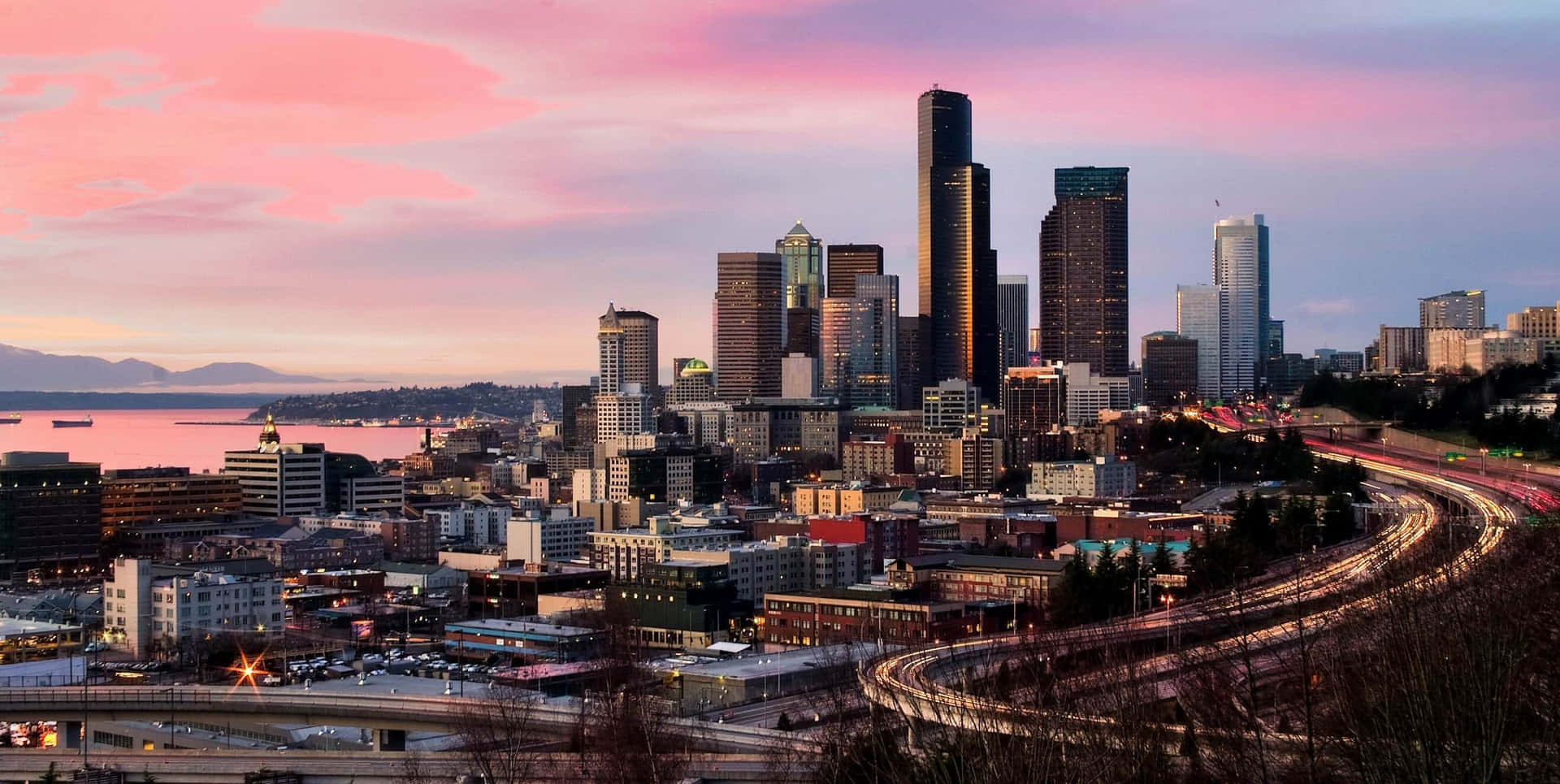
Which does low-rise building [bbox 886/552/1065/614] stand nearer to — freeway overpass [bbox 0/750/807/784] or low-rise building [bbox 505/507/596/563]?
low-rise building [bbox 505/507/596/563]

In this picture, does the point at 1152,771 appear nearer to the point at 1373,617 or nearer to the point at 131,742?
the point at 1373,617

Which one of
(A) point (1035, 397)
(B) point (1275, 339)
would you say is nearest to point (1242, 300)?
(B) point (1275, 339)

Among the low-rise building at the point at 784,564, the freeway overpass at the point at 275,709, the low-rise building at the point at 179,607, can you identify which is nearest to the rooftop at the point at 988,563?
the low-rise building at the point at 784,564

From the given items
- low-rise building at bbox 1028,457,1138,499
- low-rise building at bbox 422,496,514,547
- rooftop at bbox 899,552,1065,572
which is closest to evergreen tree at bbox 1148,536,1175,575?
rooftop at bbox 899,552,1065,572

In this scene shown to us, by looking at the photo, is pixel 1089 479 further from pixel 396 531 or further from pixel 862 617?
pixel 862 617

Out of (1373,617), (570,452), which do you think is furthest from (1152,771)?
(570,452)

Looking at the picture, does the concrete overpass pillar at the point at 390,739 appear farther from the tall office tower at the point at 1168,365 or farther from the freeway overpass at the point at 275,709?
the tall office tower at the point at 1168,365
